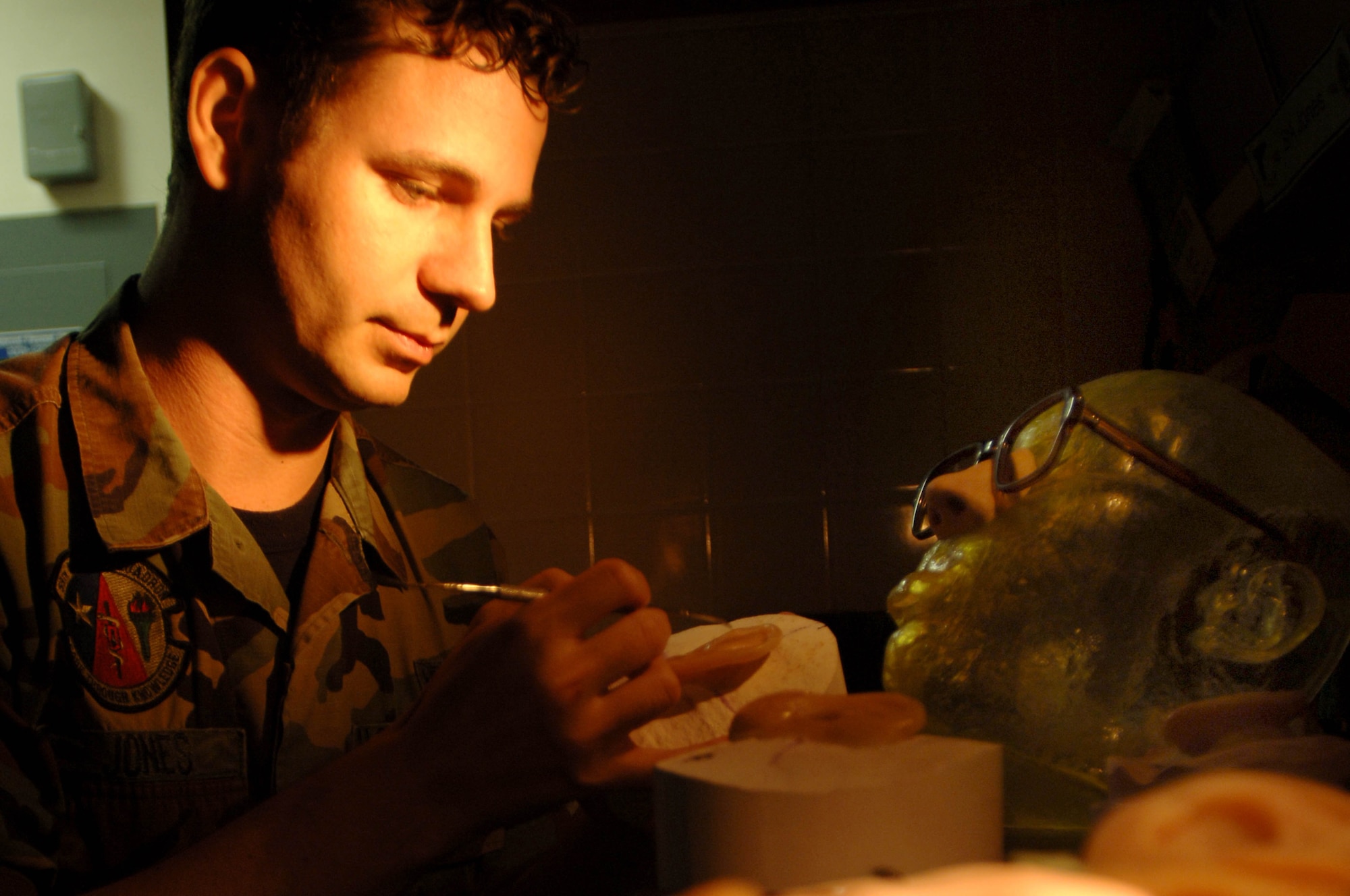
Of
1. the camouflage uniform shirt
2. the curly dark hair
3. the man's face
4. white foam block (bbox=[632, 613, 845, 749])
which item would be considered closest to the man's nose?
the man's face

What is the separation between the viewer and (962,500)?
1.37ft

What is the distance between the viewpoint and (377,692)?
810mm

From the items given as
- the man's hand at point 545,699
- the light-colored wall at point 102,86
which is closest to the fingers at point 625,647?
the man's hand at point 545,699

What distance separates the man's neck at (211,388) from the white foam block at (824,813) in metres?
0.63

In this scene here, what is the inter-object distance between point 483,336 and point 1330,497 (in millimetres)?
1077

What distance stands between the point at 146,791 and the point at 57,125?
3.00ft

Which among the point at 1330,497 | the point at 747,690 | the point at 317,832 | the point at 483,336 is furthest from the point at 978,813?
the point at 483,336

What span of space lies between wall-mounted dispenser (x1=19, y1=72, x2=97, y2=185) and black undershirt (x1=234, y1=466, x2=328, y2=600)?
26.9 inches

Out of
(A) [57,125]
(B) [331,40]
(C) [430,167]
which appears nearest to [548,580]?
(C) [430,167]

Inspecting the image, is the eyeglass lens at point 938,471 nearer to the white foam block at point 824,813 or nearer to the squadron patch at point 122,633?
the white foam block at point 824,813

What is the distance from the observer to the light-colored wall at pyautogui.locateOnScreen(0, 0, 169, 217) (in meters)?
1.18

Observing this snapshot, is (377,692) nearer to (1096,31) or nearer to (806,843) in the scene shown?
(806,843)

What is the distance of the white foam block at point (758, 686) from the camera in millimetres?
387

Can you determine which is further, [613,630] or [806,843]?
[613,630]
